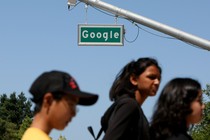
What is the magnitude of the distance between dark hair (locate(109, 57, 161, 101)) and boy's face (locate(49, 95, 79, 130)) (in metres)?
1.59

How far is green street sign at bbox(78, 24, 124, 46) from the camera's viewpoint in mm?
12805

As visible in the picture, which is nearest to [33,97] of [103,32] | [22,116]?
[103,32]

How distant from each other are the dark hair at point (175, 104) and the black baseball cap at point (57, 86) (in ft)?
3.11

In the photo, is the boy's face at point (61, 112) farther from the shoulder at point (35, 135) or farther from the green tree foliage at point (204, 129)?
the green tree foliage at point (204, 129)

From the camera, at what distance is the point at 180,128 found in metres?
4.44

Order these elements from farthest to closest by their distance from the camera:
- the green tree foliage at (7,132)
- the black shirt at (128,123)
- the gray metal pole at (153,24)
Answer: the green tree foliage at (7,132) < the gray metal pole at (153,24) < the black shirt at (128,123)

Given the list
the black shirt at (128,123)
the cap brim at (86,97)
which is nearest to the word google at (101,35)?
the black shirt at (128,123)

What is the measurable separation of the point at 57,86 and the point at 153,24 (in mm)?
9023

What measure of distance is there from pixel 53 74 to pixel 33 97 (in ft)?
0.52

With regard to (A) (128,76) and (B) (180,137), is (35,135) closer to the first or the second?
(B) (180,137)

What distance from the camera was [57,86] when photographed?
11.7 feet

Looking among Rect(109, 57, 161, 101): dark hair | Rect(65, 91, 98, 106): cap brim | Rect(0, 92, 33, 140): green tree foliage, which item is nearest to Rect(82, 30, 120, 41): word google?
Rect(109, 57, 161, 101): dark hair

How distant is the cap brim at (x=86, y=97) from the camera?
3.58 metres

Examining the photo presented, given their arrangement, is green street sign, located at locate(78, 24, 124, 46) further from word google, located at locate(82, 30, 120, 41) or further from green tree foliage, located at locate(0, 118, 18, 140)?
green tree foliage, located at locate(0, 118, 18, 140)
